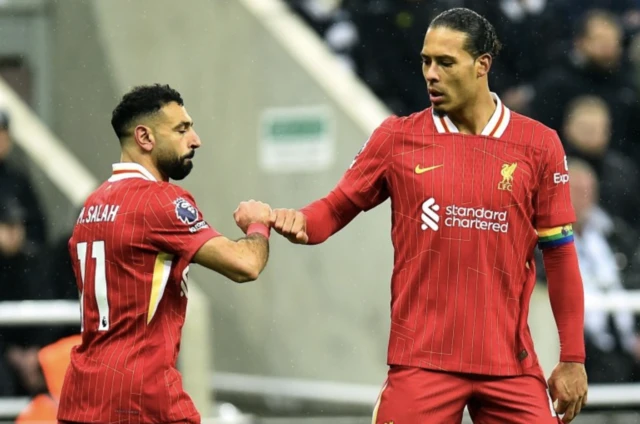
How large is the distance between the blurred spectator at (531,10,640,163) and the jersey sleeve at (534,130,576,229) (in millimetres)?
4579

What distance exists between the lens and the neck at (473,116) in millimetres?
6164

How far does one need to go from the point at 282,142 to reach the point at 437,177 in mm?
5587

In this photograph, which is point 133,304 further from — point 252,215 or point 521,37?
point 521,37

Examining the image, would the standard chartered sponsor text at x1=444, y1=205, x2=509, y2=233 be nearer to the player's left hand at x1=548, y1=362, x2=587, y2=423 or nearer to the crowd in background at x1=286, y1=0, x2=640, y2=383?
the player's left hand at x1=548, y1=362, x2=587, y2=423

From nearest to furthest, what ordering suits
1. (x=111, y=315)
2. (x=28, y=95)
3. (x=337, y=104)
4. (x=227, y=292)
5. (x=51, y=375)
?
(x=111, y=315) → (x=51, y=375) → (x=337, y=104) → (x=227, y=292) → (x=28, y=95)

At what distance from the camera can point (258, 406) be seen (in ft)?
37.3

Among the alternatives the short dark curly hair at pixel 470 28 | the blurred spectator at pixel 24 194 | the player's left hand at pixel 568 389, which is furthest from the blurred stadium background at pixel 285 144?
the short dark curly hair at pixel 470 28

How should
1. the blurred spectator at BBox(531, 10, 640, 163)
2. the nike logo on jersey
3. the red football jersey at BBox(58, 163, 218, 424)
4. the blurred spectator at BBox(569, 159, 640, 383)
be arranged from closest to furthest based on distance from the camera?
1. the red football jersey at BBox(58, 163, 218, 424)
2. the nike logo on jersey
3. the blurred spectator at BBox(569, 159, 640, 383)
4. the blurred spectator at BBox(531, 10, 640, 163)

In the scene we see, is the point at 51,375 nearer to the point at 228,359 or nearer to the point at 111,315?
the point at 111,315

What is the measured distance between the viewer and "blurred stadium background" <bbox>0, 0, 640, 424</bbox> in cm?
1052

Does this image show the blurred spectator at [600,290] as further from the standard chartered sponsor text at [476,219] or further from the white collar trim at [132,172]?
the white collar trim at [132,172]

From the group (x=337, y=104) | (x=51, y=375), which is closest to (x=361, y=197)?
(x=51, y=375)

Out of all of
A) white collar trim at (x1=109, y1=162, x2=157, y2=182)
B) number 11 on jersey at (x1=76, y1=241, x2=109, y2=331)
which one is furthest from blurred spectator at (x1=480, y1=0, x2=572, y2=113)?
number 11 on jersey at (x1=76, y1=241, x2=109, y2=331)

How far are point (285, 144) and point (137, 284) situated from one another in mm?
5697
